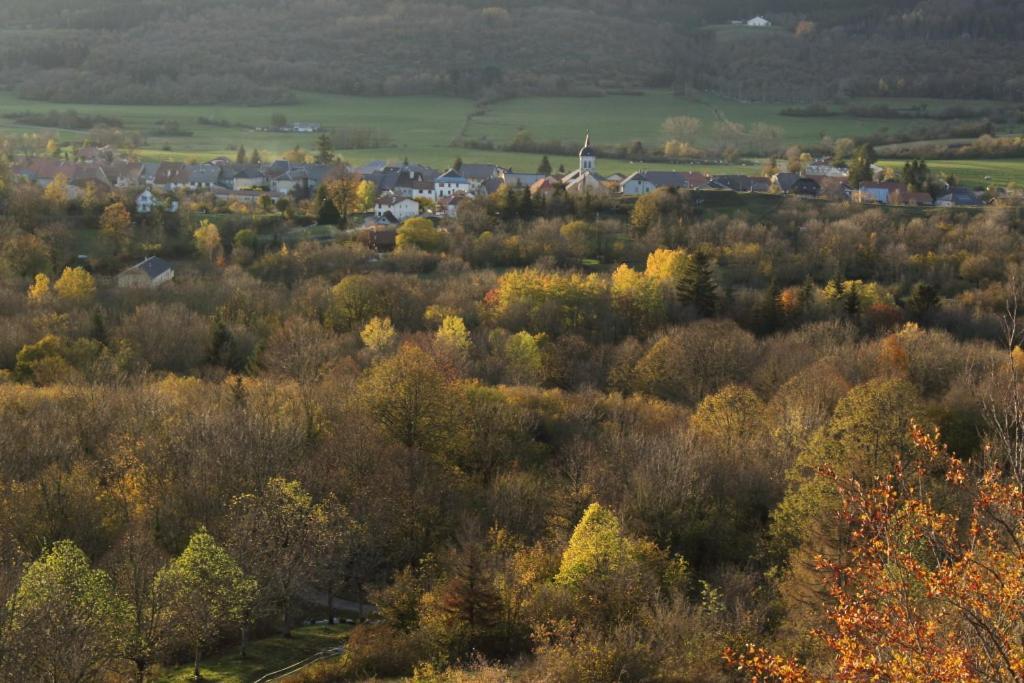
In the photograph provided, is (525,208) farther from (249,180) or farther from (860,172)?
(860,172)

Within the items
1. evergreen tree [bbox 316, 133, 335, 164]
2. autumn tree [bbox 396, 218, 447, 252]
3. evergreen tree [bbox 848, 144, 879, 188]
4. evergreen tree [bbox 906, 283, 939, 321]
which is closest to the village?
evergreen tree [bbox 848, 144, 879, 188]

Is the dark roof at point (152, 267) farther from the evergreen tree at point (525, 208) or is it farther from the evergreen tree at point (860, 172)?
the evergreen tree at point (860, 172)

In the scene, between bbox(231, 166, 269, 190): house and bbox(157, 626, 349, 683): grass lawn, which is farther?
bbox(231, 166, 269, 190): house

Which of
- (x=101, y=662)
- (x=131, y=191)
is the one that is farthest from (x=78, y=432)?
(x=131, y=191)

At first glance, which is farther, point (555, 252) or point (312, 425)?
point (555, 252)

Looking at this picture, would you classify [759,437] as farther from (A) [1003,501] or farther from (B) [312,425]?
(A) [1003,501]

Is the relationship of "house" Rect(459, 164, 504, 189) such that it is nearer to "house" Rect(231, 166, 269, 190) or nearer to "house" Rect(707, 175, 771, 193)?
"house" Rect(231, 166, 269, 190)

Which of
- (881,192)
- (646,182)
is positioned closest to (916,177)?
(881,192)
